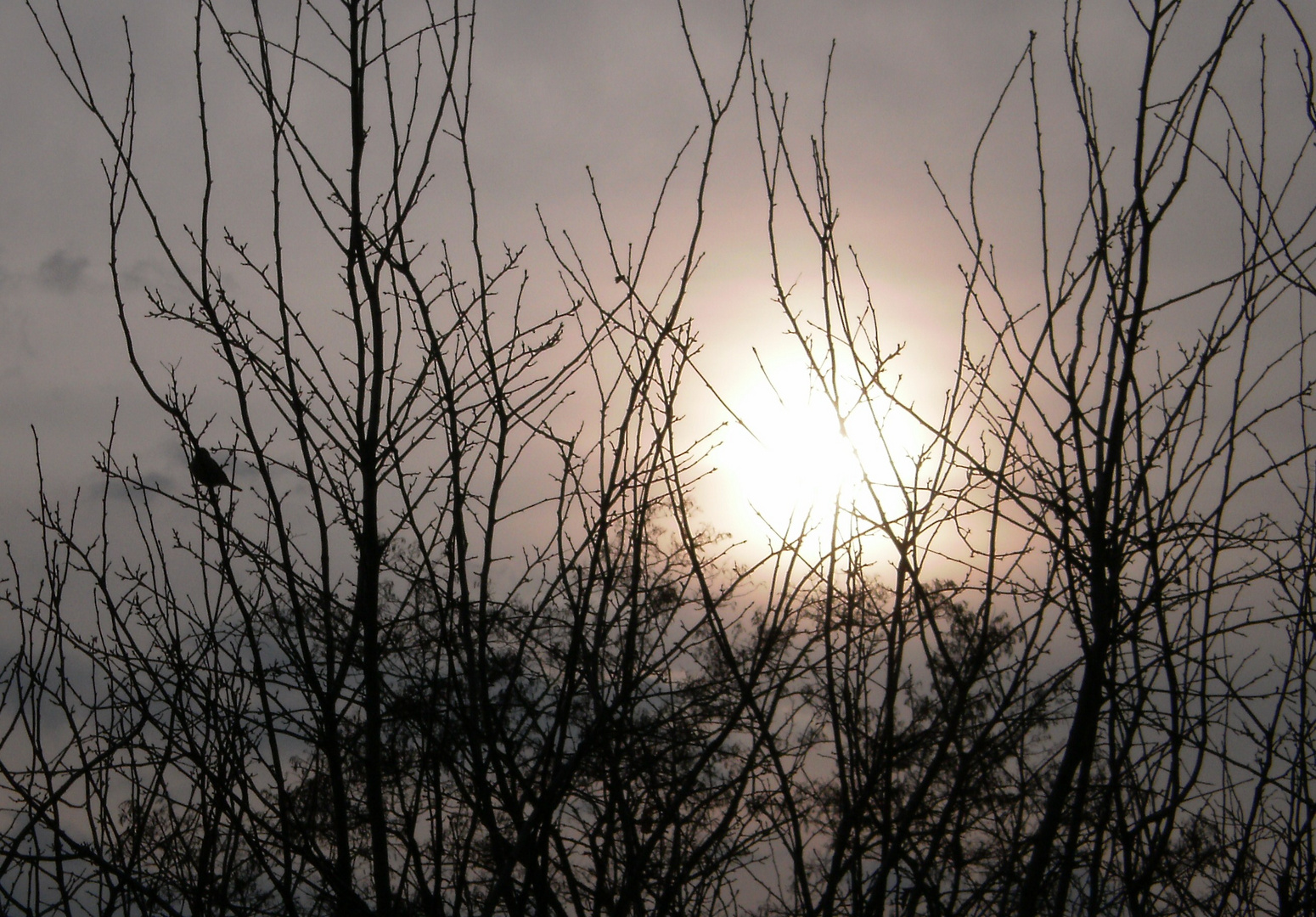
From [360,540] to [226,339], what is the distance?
1.90ft

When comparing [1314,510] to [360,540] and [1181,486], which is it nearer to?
[1181,486]

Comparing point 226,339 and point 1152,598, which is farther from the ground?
point 226,339

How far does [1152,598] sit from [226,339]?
2035mm

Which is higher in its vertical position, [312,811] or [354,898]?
[312,811]

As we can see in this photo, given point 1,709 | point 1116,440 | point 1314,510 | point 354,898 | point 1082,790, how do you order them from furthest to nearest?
point 1,709, point 1314,510, point 354,898, point 1116,440, point 1082,790

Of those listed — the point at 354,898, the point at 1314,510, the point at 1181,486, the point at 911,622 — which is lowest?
the point at 354,898

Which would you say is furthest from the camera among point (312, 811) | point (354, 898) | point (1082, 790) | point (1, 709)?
point (1, 709)

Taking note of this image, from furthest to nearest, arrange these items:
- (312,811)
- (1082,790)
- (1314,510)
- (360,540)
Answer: (1314,510)
(312,811)
(360,540)
(1082,790)

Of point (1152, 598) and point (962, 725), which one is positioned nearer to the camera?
point (1152, 598)

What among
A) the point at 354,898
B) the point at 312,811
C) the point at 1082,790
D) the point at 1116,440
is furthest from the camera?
the point at 312,811

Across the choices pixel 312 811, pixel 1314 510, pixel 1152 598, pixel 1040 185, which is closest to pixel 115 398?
pixel 312 811

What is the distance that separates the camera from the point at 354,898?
6.69ft

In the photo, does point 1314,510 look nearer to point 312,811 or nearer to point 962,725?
point 962,725

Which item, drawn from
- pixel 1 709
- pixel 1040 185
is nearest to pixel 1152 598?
pixel 1040 185
